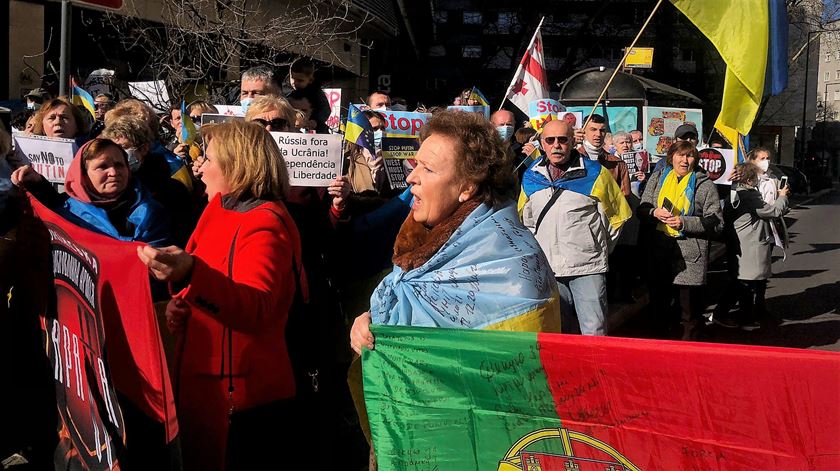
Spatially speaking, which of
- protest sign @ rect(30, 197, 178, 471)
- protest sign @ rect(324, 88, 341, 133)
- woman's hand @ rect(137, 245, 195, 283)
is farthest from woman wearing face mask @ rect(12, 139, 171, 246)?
protest sign @ rect(324, 88, 341, 133)

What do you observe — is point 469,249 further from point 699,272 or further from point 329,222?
point 699,272

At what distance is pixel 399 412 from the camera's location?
9.00 ft

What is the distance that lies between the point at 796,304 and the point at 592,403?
8.86 metres

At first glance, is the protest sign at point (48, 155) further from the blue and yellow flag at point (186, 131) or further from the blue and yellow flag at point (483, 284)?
the blue and yellow flag at point (483, 284)

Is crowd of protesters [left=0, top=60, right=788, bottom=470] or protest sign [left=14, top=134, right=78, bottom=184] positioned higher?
protest sign [left=14, top=134, right=78, bottom=184]

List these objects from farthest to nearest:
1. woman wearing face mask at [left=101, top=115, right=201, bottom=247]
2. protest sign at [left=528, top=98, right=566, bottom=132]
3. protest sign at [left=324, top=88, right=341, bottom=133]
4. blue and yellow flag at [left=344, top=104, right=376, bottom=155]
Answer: protest sign at [left=528, top=98, right=566, bottom=132]
protest sign at [left=324, top=88, right=341, bottom=133]
blue and yellow flag at [left=344, top=104, right=376, bottom=155]
woman wearing face mask at [left=101, top=115, right=201, bottom=247]

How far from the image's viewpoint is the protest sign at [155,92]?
8.68 meters

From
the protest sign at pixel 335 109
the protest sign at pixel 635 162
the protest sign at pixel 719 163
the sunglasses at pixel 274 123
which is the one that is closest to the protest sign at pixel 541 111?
the protest sign at pixel 635 162

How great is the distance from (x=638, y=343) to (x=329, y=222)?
2.41m

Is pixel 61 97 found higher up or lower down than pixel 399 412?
higher up

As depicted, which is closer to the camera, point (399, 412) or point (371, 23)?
point (399, 412)

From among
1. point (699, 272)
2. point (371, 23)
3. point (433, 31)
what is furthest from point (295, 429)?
point (433, 31)

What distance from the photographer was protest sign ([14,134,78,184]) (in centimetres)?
466

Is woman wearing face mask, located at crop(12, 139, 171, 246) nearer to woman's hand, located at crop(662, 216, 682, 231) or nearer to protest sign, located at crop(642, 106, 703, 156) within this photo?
woman's hand, located at crop(662, 216, 682, 231)
